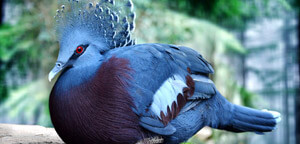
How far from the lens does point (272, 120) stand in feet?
6.07

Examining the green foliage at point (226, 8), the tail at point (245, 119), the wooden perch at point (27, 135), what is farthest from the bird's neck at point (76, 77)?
the green foliage at point (226, 8)

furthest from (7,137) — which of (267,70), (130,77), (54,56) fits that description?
(267,70)

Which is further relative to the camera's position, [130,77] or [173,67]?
[173,67]

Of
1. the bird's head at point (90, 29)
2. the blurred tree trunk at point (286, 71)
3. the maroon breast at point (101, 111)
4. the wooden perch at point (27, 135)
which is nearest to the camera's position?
the maroon breast at point (101, 111)

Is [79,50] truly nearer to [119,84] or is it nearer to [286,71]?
[119,84]

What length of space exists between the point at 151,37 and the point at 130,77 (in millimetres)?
2712

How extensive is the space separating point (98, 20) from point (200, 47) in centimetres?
288

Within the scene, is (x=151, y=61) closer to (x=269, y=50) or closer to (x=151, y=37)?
(x=151, y=37)

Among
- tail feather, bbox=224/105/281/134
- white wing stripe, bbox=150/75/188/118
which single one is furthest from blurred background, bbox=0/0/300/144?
white wing stripe, bbox=150/75/188/118

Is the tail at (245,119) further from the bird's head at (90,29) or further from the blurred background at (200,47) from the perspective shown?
the blurred background at (200,47)

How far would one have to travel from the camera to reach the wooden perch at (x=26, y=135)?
1.78 meters

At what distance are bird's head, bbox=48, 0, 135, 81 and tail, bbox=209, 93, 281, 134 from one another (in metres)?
0.65

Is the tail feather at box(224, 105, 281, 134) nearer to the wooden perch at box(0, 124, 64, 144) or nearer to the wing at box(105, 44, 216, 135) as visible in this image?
the wing at box(105, 44, 216, 135)

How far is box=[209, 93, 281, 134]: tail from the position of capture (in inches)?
70.1
